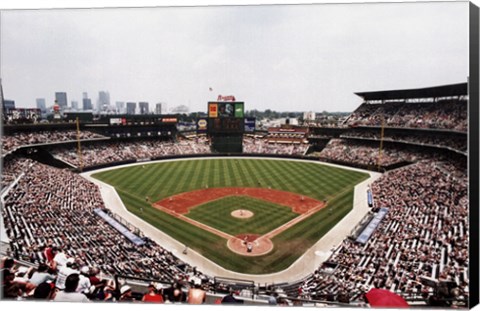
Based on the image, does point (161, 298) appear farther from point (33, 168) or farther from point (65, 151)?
point (65, 151)

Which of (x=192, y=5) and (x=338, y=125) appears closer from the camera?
(x=192, y=5)

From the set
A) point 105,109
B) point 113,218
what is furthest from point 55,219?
point 105,109

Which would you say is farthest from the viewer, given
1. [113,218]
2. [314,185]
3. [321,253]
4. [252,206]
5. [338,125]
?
[338,125]

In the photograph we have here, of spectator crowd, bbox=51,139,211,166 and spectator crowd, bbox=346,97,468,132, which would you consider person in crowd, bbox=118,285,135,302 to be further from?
spectator crowd, bbox=51,139,211,166

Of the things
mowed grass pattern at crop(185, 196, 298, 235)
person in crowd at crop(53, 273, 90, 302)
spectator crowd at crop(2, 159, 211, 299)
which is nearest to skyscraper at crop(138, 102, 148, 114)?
spectator crowd at crop(2, 159, 211, 299)

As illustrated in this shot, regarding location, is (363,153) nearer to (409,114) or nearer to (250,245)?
(409,114)

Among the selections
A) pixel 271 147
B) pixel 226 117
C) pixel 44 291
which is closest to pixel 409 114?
pixel 271 147
